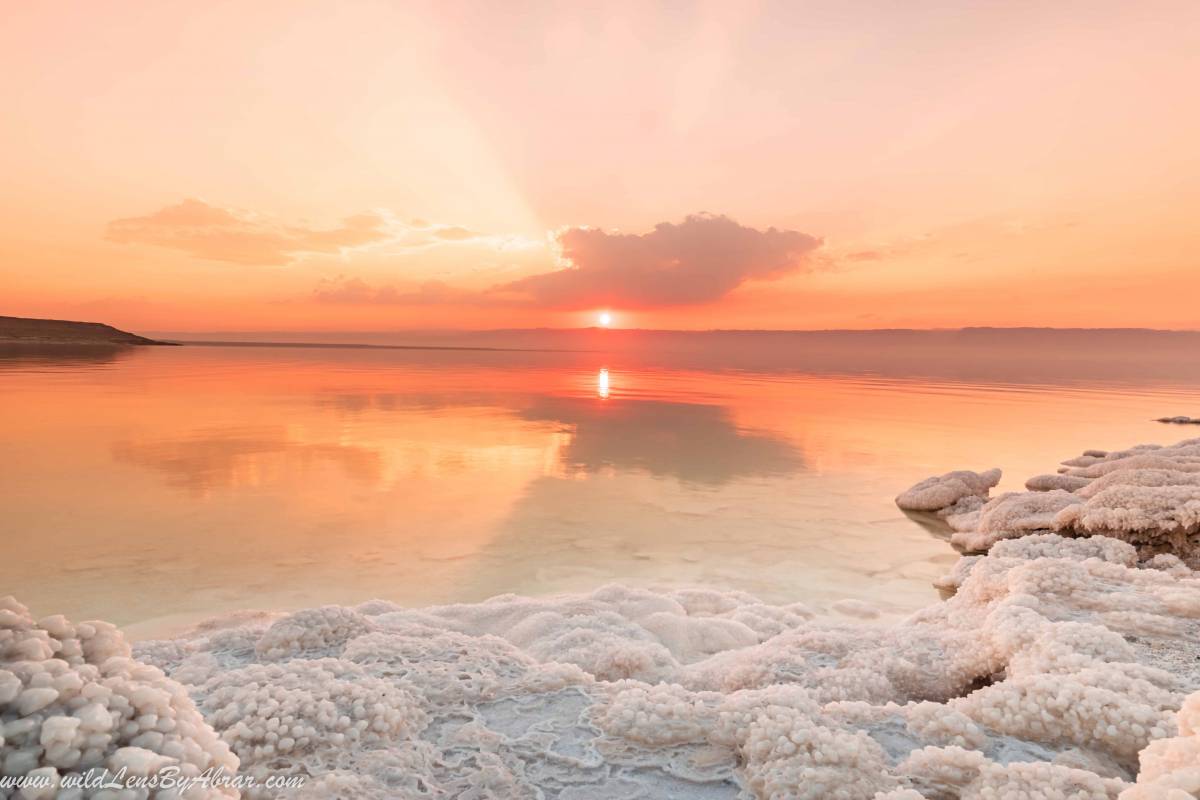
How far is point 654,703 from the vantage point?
2.71 m

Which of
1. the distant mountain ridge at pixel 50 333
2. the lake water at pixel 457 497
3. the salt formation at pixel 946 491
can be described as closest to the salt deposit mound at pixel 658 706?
the lake water at pixel 457 497

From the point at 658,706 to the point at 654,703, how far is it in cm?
4

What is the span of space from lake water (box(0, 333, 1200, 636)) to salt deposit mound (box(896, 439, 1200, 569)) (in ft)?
2.25

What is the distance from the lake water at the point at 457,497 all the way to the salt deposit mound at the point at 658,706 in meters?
2.67

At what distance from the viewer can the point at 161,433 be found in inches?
569

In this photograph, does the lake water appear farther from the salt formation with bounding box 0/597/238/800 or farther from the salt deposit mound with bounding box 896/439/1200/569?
the salt formation with bounding box 0/597/238/800

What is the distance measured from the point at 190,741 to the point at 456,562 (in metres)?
5.99

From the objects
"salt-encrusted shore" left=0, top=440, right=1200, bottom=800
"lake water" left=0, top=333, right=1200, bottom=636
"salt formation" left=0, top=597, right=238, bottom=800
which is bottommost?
"lake water" left=0, top=333, right=1200, bottom=636

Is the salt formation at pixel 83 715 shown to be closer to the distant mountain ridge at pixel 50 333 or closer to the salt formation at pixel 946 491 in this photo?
the salt formation at pixel 946 491

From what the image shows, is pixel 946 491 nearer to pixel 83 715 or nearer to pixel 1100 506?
pixel 1100 506

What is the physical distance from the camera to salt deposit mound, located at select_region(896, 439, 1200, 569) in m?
5.82

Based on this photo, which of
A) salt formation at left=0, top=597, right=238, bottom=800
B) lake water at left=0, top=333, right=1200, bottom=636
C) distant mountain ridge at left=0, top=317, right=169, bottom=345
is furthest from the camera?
distant mountain ridge at left=0, top=317, right=169, bottom=345

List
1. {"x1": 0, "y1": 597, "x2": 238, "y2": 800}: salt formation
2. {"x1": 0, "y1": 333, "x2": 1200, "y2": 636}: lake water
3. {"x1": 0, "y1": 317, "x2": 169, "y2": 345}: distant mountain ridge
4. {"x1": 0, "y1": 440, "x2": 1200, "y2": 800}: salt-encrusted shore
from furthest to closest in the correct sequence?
{"x1": 0, "y1": 317, "x2": 169, "y2": 345}: distant mountain ridge → {"x1": 0, "y1": 333, "x2": 1200, "y2": 636}: lake water → {"x1": 0, "y1": 440, "x2": 1200, "y2": 800}: salt-encrusted shore → {"x1": 0, "y1": 597, "x2": 238, "y2": 800}: salt formation

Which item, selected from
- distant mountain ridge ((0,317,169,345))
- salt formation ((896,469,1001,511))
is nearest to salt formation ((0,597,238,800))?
salt formation ((896,469,1001,511))
